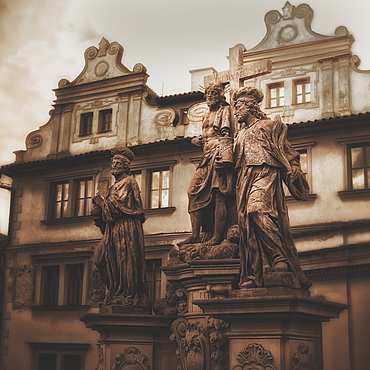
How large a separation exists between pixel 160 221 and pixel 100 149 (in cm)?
364

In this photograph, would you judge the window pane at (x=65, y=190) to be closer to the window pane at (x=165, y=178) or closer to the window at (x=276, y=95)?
the window pane at (x=165, y=178)

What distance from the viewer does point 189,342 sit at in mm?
7117

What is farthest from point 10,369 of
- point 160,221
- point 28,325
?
point 160,221

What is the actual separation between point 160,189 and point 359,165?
6388mm

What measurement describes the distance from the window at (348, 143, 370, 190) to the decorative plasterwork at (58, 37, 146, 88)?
28.6 feet

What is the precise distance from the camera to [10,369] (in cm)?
2391

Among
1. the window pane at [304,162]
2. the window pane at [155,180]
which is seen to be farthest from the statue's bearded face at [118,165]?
the window pane at [155,180]

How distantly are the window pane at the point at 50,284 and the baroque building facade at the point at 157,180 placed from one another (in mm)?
35

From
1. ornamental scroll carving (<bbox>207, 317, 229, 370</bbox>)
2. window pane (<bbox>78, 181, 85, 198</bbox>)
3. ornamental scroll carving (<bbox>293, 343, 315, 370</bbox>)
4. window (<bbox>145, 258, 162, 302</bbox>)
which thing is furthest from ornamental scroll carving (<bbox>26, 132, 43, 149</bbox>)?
ornamental scroll carving (<bbox>293, 343, 315, 370</bbox>)

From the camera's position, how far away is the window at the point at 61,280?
23328 mm

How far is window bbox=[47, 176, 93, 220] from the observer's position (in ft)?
79.0

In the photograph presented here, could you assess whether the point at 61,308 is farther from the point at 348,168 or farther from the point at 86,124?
the point at 348,168

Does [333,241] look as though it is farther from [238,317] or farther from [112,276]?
[238,317]

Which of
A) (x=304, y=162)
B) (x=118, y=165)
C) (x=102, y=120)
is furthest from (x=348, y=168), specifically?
(x=118, y=165)
